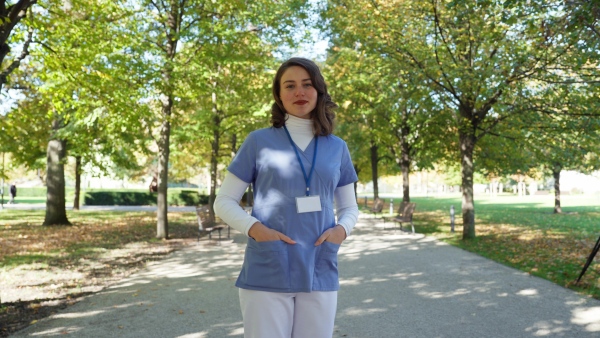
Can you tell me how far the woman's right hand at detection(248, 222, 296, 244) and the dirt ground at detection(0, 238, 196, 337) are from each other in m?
4.40

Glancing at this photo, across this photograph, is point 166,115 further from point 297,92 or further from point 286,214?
point 286,214

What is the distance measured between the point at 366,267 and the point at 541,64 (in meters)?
6.35

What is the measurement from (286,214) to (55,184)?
61.9ft

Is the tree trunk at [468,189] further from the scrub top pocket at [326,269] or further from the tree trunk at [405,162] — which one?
the scrub top pocket at [326,269]

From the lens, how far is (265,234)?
2057mm

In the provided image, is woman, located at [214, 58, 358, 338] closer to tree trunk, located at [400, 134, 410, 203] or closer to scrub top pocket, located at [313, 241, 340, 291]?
scrub top pocket, located at [313, 241, 340, 291]

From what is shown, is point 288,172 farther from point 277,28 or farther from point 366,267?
point 277,28

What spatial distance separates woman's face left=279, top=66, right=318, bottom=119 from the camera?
2213 mm

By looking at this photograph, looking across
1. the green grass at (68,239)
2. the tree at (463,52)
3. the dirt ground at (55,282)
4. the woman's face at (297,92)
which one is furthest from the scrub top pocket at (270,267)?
the tree at (463,52)

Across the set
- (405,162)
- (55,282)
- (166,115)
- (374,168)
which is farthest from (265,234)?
(374,168)

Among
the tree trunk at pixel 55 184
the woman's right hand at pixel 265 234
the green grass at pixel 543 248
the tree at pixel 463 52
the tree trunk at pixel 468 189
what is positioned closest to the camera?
the woman's right hand at pixel 265 234

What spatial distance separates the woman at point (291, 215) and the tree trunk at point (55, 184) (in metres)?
18.2

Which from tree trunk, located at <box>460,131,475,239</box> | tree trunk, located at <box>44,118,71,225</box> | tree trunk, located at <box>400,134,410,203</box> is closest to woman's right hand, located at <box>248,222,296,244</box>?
tree trunk, located at <box>460,131,475,239</box>

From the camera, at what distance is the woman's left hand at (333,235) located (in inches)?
83.4
